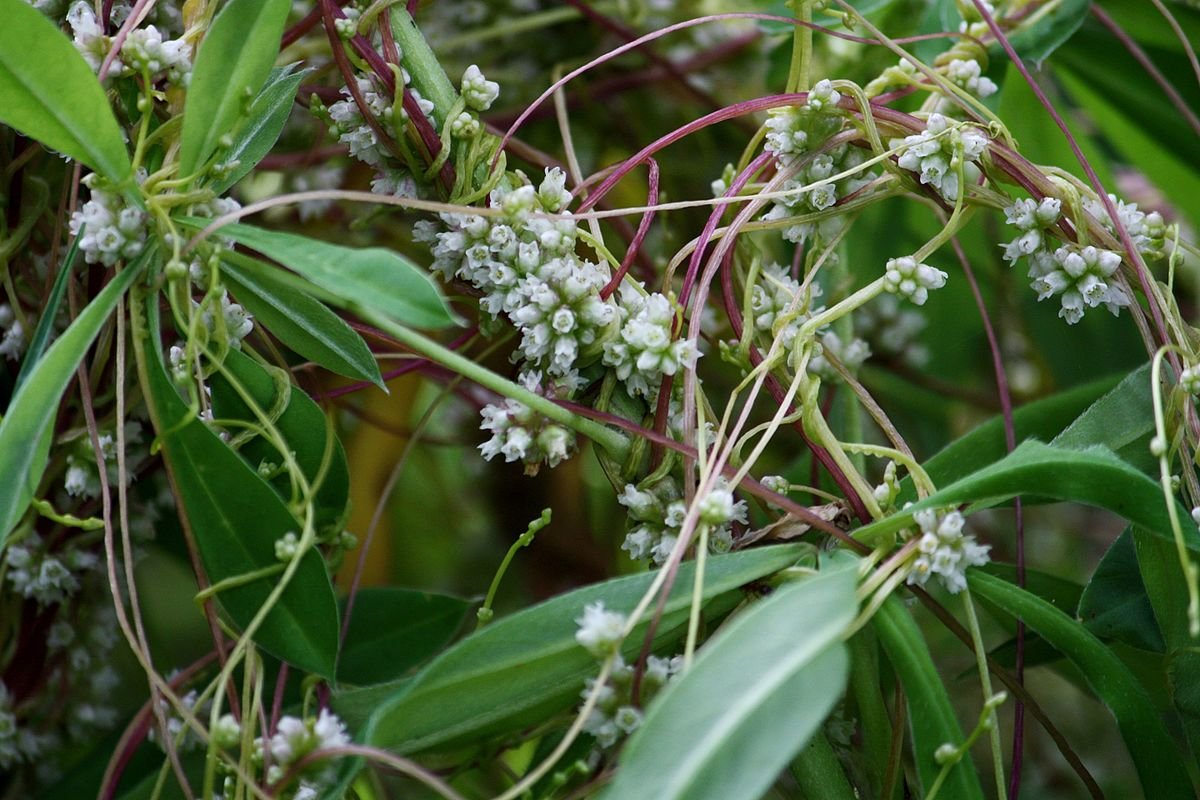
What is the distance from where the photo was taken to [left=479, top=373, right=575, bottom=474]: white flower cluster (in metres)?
0.41

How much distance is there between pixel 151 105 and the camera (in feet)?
1.42

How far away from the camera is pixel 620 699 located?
0.39 meters

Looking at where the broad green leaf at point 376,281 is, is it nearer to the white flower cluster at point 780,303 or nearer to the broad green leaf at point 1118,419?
the white flower cluster at point 780,303

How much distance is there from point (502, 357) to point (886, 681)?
0.33 m

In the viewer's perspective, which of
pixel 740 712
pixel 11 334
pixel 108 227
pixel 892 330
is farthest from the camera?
pixel 892 330

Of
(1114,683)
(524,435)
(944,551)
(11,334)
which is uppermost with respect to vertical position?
(11,334)

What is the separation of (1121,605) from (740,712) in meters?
0.26

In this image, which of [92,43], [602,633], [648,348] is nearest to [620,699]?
[602,633]

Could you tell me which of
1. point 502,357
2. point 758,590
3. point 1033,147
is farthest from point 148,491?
A: point 1033,147

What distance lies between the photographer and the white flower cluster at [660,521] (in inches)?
16.7

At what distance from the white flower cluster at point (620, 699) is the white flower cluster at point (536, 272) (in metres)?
0.13

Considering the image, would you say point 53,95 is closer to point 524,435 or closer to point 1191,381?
point 524,435

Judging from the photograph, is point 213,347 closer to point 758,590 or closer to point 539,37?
point 758,590

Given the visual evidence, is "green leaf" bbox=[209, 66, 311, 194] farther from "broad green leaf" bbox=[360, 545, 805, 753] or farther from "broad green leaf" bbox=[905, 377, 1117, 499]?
"broad green leaf" bbox=[905, 377, 1117, 499]
